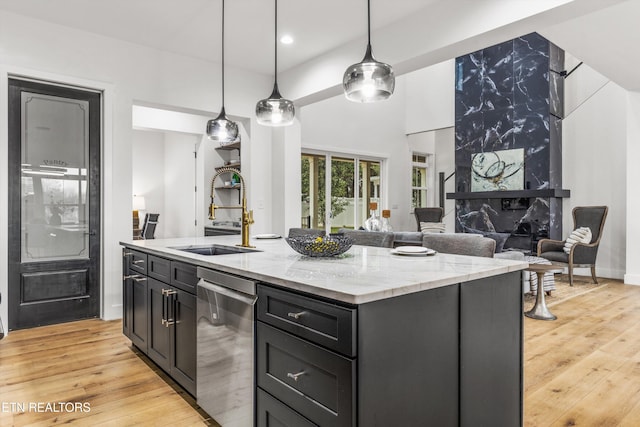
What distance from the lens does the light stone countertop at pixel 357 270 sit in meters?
1.35

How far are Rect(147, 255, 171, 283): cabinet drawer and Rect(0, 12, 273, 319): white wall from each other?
1.77 metres

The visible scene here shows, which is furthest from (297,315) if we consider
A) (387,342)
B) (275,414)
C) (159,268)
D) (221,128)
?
(221,128)

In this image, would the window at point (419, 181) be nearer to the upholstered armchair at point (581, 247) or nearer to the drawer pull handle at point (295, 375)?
the upholstered armchair at point (581, 247)

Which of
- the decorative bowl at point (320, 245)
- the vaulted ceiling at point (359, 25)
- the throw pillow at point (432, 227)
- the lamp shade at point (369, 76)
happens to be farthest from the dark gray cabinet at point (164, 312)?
the throw pillow at point (432, 227)

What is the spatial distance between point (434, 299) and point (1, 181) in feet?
12.7

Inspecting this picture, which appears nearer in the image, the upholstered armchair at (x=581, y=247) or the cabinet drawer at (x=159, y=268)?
the cabinet drawer at (x=159, y=268)

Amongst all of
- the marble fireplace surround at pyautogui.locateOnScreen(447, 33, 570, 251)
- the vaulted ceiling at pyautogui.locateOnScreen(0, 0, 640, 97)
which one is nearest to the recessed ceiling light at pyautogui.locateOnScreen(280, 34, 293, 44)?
the vaulted ceiling at pyautogui.locateOnScreen(0, 0, 640, 97)

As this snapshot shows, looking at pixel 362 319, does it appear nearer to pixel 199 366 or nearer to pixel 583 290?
pixel 199 366

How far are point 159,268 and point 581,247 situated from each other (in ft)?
19.0

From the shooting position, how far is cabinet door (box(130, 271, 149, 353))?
279 cm

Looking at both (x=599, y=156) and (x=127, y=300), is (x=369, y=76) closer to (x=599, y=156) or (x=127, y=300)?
(x=127, y=300)

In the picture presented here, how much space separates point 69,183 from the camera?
13.1 ft

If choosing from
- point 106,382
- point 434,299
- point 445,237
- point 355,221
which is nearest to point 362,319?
point 434,299

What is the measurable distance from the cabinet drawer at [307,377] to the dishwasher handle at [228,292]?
0.11 meters
